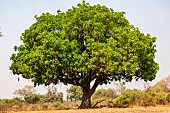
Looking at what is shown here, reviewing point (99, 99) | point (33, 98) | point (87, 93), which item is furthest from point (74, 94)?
point (87, 93)

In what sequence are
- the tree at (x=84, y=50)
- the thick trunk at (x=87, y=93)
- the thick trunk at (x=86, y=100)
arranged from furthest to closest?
the thick trunk at (x=87, y=93) < the thick trunk at (x=86, y=100) < the tree at (x=84, y=50)

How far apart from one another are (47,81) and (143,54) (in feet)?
34.2

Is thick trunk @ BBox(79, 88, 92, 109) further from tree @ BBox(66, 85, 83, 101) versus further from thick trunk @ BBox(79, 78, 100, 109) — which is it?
tree @ BBox(66, 85, 83, 101)

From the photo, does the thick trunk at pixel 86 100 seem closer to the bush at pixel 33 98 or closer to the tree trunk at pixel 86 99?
the tree trunk at pixel 86 99

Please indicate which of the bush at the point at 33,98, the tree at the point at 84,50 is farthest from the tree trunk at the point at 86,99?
the bush at the point at 33,98

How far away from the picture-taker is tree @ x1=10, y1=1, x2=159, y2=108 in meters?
32.0

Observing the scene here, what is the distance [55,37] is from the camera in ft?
107

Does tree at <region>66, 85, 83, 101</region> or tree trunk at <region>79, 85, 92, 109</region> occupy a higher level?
tree at <region>66, 85, 83, 101</region>

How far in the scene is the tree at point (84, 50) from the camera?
3203 centimetres

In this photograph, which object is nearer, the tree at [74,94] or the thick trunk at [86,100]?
the thick trunk at [86,100]

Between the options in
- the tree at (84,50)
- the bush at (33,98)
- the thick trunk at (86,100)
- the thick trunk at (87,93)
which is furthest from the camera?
the bush at (33,98)

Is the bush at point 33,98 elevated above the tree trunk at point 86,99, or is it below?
above

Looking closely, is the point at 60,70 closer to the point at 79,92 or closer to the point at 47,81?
the point at 47,81

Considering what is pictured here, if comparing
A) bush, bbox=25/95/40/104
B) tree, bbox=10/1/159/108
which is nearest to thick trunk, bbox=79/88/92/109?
tree, bbox=10/1/159/108
